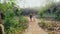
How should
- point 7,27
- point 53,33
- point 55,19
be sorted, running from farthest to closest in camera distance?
point 55,19, point 53,33, point 7,27

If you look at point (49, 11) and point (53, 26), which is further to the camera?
point (49, 11)

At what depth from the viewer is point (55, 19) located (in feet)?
36.8

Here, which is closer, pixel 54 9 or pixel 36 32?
pixel 36 32

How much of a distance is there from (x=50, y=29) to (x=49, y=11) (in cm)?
339

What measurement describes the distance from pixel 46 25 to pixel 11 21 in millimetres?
4006

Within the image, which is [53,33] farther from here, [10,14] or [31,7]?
[31,7]

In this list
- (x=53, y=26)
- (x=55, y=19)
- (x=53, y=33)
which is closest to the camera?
(x=53, y=33)

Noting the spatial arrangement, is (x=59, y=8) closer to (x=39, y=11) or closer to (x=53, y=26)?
(x=39, y=11)

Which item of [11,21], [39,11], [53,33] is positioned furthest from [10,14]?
[39,11]

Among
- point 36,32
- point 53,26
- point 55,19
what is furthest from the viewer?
point 55,19

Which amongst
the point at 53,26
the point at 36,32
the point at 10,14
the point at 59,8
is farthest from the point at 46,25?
the point at 10,14

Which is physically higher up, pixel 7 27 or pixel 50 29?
pixel 7 27

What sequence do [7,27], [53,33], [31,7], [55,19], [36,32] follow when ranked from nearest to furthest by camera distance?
1. [7,27]
2. [53,33]
3. [36,32]
4. [55,19]
5. [31,7]

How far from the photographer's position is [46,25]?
31.3 feet
